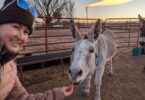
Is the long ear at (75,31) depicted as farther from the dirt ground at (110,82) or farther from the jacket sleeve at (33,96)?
the jacket sleeve at (33,96)

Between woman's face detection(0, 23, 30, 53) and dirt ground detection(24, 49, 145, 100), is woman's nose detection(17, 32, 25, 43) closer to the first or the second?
woman's face detection(0, 23, 30, 53)

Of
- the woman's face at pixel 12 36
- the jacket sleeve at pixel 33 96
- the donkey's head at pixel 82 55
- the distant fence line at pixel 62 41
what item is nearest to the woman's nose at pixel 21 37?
the woman's face at pixel 12 36

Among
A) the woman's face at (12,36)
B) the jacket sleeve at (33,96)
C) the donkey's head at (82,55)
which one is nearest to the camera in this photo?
the woman's face at (12,36)

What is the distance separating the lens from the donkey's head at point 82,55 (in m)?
2.90

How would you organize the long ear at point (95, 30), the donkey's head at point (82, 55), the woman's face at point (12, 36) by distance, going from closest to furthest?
1. the woman's face at point (12, 36)
2. the donkey's head at point (82, 55)
3. the long ear at point (95, 30)

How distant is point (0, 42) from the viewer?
4.63 feet

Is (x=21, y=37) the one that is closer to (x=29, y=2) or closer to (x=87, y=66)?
(x=29, y=2)

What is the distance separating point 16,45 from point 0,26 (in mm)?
150

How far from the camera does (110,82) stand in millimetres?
5520

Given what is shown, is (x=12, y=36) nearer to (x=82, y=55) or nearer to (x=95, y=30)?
(x=82, y=55)

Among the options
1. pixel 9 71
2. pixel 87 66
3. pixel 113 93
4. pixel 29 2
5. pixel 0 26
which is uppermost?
pixel 29 2

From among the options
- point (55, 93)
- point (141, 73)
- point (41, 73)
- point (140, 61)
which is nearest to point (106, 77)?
point (141, 73)

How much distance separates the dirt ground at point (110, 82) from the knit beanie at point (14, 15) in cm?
292

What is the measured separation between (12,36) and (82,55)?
1.77 metres
